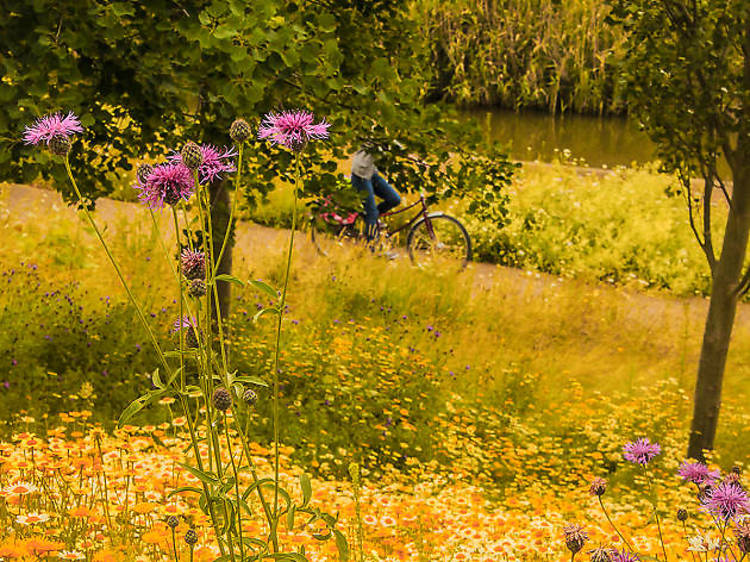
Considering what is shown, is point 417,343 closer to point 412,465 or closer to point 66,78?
point 412,465

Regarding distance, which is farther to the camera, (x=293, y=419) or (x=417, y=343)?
(x=417, y=343)

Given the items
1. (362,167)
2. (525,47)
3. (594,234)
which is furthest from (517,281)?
(525,47)

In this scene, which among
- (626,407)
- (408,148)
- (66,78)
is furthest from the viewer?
(626,407)

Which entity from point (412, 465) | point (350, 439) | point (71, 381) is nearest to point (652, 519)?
point (412, 465)

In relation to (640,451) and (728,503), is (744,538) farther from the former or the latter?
(640,451)

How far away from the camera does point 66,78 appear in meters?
4.32

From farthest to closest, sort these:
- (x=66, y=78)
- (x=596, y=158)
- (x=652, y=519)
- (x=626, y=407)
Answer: (x=596, y=158)
(x=626, y=407)
(x=652, y=519)
(x=66, y=78)

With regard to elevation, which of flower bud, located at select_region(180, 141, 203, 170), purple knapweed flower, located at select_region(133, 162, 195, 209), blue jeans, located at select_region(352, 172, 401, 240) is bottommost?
blue jeans, located at select_region(352, 172, 401, 240)

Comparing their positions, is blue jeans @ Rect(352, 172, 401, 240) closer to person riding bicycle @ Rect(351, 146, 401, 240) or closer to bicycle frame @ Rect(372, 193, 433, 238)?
person riding bicycle @ Rect(351, 146, 401, 240)

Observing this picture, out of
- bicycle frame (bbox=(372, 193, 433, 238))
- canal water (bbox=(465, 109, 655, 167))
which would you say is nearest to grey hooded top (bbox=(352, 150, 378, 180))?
bicycle frame (bbox=(372, 193, 433, 238))

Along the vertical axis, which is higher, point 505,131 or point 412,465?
point 505,131

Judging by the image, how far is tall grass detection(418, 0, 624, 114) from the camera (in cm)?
1869

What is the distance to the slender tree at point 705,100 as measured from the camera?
5.20 m

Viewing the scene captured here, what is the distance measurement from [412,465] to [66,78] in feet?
10.7
